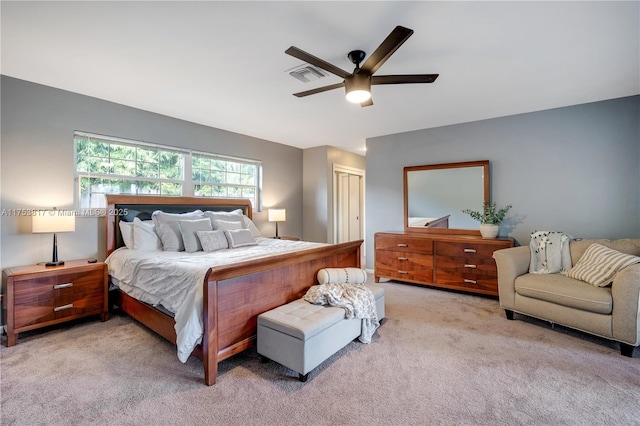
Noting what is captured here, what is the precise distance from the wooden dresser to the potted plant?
0.14 meters

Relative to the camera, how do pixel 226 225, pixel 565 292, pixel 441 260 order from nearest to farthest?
pixel 565 292, pixel 226 225, pixel 441 260

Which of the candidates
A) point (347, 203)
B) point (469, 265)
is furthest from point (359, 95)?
point (347, 203)

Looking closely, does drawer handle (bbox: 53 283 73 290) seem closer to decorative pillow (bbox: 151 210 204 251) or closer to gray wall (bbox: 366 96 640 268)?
decorative pillow (bbox: 151 210 204 251)

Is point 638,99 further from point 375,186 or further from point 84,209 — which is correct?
point 84,209

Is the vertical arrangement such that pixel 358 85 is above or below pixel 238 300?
above

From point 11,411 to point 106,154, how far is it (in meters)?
2.63

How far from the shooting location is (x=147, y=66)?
99.4 inches

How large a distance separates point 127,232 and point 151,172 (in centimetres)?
91

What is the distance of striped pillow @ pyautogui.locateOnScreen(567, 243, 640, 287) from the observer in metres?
2.50

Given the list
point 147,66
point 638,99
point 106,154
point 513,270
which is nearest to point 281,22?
point 147,66

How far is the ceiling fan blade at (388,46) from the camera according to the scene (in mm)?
1595

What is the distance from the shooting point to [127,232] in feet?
10.8

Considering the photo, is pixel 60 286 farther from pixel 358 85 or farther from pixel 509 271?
pixel 509 271

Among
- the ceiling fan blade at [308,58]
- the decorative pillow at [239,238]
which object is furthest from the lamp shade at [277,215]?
the ceiling fan blade at [308,58]
